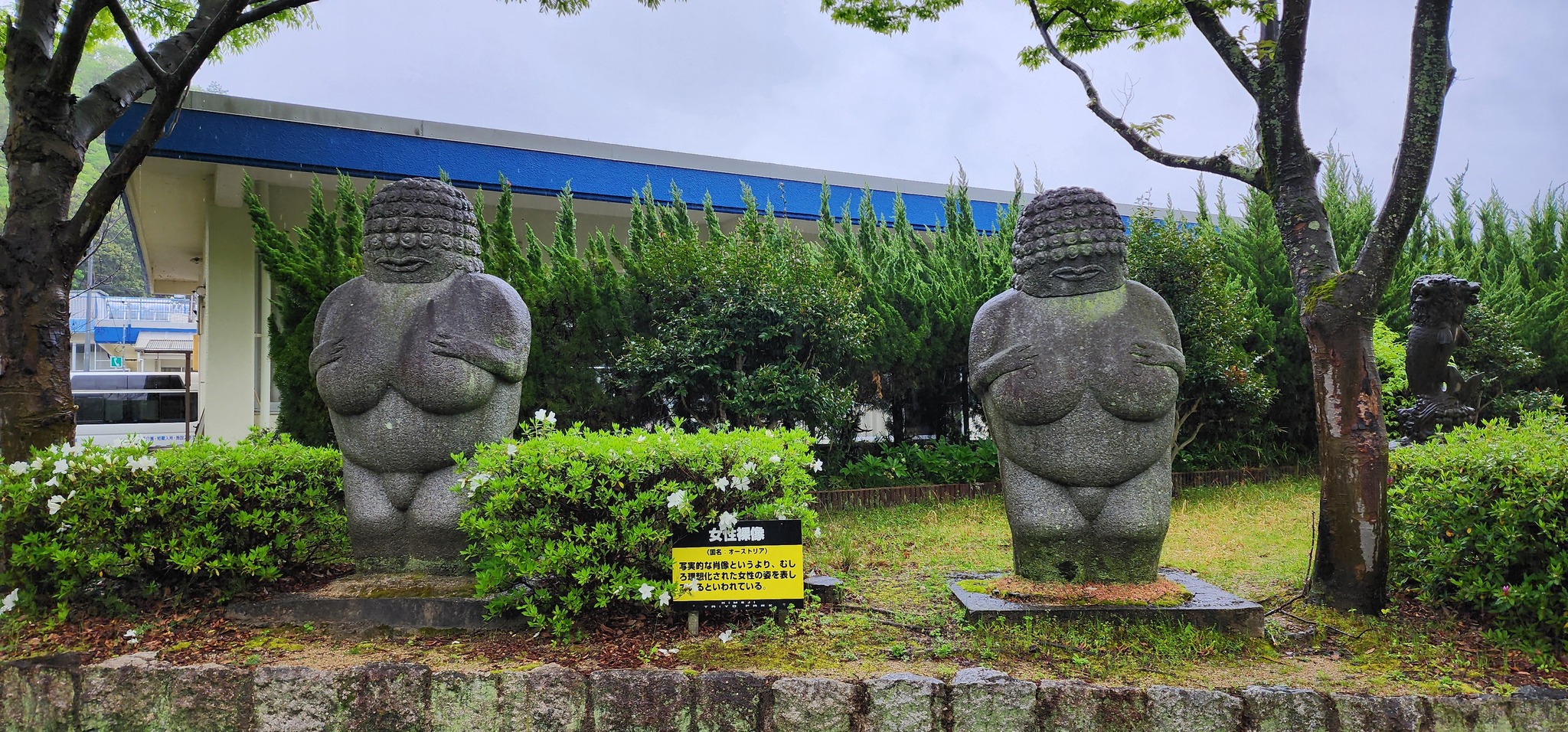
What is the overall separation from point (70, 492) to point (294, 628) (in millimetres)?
1288

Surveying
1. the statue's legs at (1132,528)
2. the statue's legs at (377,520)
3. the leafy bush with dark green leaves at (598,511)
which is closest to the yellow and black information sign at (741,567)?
the leafy bush with dark green leaves at (598,511)

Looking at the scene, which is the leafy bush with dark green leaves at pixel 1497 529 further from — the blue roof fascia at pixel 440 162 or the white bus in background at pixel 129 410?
the white bus in background at pixel 129 410

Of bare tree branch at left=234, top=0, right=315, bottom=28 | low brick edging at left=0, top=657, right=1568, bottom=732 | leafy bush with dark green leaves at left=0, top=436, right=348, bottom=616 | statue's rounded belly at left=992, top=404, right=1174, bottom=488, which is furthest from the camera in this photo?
bare tree branch at left=234, top=0, right=315, bottom=28

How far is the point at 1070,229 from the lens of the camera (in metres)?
4.77

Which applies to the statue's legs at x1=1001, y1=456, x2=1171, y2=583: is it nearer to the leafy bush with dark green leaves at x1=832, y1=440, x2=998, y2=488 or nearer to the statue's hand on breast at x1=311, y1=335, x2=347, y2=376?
the statue's hand on breast at x1=311, y1=335, x2=347, y2=376

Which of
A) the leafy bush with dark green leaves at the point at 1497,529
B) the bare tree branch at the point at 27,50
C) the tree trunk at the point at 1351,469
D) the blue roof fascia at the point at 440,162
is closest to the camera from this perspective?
the leafy bush with dark green leaves at the point at 1497,529

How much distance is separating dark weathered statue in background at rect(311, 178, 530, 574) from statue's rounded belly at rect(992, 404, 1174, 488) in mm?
3097

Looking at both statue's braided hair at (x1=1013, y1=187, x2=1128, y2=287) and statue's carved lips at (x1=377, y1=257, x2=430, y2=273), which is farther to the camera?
statue's carved lips at (x1=377, y1=257, x2=430, y2=273)

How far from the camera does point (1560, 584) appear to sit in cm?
388

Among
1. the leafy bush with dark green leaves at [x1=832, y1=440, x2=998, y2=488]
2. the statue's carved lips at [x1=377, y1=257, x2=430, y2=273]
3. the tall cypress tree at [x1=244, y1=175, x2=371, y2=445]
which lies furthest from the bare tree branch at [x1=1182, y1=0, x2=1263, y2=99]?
the tall cypress tree at [x1=244, y1=175, x2=371, y2=445]

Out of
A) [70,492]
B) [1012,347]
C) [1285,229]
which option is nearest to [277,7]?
[70,492]

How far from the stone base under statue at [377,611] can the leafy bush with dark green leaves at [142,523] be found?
217mm

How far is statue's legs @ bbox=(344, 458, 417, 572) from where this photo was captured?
16.5ft

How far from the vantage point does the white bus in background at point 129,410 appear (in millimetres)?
16016
